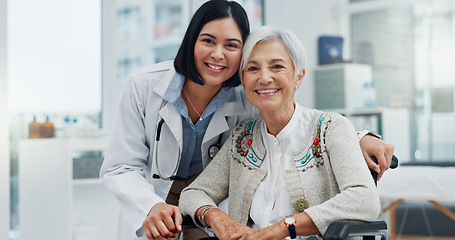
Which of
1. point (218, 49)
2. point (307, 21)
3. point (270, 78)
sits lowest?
point (270, 78)

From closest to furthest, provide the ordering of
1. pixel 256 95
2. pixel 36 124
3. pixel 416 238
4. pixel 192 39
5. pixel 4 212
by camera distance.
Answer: pixel 256 95, pixel 192 39, pixel 4 212, pixel 36 124, pixel 416 238

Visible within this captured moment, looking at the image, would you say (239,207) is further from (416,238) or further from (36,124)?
(416,238)

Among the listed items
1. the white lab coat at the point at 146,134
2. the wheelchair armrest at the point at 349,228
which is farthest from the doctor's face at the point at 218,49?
the wheelchair armrest at the point at 349,228

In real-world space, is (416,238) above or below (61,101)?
below

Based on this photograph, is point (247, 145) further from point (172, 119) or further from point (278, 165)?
point (172, 119)

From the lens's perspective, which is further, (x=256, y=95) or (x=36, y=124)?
(x=36, y=124)

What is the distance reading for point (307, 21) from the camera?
5.23 meters

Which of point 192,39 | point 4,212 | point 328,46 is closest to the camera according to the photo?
point 192,39

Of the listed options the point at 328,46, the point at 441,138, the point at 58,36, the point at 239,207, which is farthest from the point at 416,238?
the point at 58,36

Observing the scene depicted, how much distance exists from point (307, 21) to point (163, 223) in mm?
4042

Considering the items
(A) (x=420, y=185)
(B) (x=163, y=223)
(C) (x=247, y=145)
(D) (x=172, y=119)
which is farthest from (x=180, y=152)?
(A) (x=420, y=185)

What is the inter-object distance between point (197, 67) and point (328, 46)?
11.6 ft

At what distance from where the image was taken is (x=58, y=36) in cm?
380

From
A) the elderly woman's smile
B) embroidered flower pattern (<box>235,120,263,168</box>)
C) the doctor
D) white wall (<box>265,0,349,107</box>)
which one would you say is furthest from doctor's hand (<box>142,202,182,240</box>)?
white wall (<box>265,0,349,107</box>)
